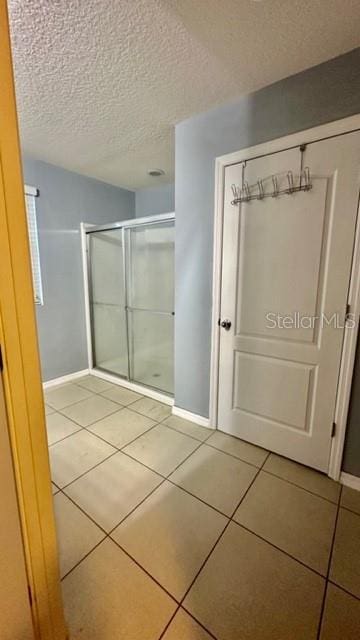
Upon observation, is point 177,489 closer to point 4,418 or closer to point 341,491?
point 341,491

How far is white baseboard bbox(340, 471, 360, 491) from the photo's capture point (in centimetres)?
154

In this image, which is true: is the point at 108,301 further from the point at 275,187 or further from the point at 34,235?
the point at 275,187

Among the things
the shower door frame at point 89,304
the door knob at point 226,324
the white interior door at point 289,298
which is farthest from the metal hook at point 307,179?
the shower door frame at point 89,304

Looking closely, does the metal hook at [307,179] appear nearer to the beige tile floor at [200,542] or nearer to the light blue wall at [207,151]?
the light blue wall at [207,151]

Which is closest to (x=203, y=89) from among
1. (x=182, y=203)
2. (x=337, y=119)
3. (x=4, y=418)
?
(x=182, y=203)

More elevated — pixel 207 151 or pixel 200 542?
pixel 207 151

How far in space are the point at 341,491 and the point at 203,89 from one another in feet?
8.36

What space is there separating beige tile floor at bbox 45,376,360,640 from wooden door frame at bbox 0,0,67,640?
0.28 metres

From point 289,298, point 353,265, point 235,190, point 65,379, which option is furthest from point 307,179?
point 65,379

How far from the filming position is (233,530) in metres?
1.29

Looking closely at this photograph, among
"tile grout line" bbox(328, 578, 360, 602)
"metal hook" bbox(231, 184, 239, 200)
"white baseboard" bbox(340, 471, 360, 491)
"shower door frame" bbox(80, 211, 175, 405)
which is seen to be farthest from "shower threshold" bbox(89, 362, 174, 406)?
"metal hook" bbox(231, 184, 239, 200)

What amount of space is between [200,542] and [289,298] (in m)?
1.38

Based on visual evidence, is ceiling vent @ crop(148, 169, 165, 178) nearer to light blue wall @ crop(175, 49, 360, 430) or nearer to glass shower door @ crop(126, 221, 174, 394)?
glass shower door @ crop(126, 221, 174, 394)

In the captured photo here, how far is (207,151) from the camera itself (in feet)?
5.99
